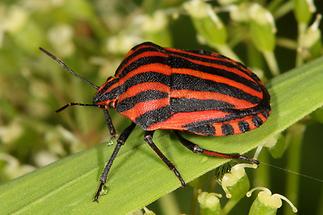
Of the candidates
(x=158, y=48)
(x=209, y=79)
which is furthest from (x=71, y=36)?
(x=209, y=79)

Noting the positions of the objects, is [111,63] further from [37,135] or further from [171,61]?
[171,61]

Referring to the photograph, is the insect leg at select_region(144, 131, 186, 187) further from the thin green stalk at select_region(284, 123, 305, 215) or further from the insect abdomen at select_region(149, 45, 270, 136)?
the thin green stalk at select_region(284, 123, 305, 215)

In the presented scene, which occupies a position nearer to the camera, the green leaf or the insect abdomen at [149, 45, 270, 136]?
the green leaf

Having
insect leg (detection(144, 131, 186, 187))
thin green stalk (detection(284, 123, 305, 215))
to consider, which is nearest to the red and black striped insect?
insect leg (detection(144, 131, 186, 187))

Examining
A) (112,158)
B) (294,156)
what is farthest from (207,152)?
(294,156)

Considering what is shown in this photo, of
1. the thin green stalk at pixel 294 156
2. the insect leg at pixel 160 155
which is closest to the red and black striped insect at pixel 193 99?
the insect leg at pixel 160 155

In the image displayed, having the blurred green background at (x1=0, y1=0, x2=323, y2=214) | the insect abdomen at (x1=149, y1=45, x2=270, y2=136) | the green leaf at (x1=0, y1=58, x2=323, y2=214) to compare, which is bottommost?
the blurred green background at (x1=0, y1=0, x2=323, y2=214)

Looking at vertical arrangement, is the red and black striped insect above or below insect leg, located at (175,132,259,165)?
above
